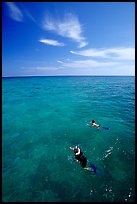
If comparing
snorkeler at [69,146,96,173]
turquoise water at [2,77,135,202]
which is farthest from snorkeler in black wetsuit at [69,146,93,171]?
turquoise water at [2,77,135,202]

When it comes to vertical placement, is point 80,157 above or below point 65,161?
above

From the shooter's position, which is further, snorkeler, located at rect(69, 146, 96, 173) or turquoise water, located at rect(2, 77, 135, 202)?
snorkeler, located at rect(69, 146, 96, 173)

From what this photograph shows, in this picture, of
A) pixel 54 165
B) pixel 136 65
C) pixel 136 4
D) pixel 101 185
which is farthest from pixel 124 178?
pixel 136 4

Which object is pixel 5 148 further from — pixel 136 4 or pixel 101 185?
pixel 136 4

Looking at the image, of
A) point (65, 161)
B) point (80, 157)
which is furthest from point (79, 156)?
point (65, 161)

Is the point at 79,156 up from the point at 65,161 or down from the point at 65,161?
up

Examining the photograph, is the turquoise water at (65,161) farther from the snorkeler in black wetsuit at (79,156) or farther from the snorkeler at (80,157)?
the snorkeler in black wetsuit at (79,156)

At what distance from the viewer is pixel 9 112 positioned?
2739cm

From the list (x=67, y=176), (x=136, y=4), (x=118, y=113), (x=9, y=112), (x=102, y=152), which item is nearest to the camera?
(x=136, y=4)

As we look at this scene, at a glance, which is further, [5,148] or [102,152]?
[5,148]

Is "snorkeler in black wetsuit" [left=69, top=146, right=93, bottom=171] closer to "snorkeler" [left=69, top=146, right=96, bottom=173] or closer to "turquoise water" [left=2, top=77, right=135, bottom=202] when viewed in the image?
"snorkeler" [left=69, top=146, right=96, bottom=173]

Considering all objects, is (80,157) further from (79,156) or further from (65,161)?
(65,161)

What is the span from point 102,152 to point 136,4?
1113 cm

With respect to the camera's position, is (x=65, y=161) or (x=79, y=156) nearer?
(x=79, y=156)
